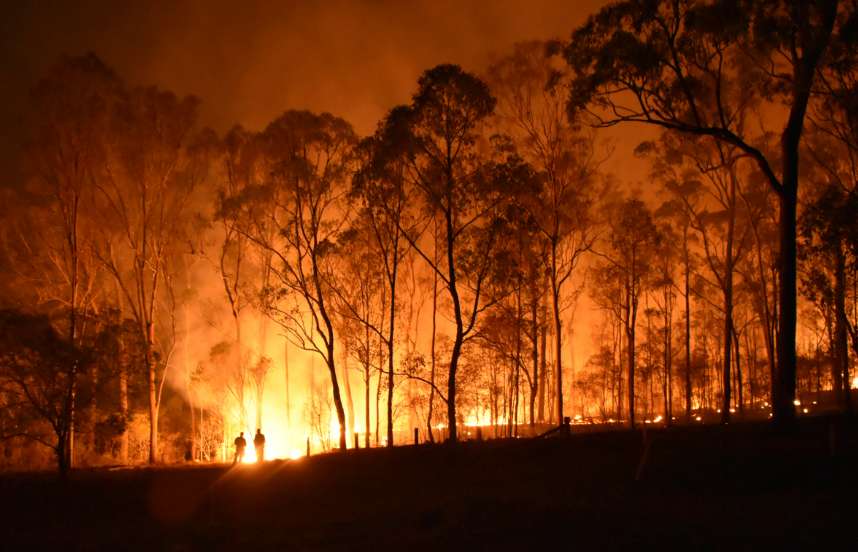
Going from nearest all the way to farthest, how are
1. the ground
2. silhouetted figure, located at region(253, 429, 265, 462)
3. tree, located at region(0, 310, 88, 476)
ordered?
the ground → tree, located at region(0, 310, 88, 476) → silhouetted figure, located at region(253, 429, 265, 462)

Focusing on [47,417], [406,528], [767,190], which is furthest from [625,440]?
[767,190]

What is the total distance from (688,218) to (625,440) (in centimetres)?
1662

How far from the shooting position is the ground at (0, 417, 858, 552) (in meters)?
9.86

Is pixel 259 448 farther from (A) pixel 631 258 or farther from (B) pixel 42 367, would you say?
(A) pixel 631 258

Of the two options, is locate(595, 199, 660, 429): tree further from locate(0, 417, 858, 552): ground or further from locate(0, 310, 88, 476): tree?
locate(0, 310, 88, 476): tree

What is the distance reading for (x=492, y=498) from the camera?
41.3ft

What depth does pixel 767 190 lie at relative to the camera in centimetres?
2823

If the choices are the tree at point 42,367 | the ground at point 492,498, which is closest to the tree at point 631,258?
the ground at point 492,498

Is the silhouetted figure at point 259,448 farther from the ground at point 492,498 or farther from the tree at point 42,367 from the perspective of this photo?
the tree at point 42,367

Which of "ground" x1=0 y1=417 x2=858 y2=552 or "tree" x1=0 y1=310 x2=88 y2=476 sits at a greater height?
"tree" x1=0 y1=310 x2=88 y2=476

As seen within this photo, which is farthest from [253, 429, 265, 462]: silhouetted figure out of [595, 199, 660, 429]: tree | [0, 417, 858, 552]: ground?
[595, 199, 660, 429]: tree

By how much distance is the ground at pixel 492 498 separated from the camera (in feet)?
32.3

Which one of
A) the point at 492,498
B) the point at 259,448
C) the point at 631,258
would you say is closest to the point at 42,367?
the point at 259,448

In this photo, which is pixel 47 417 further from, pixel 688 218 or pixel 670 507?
pixel 688 218
